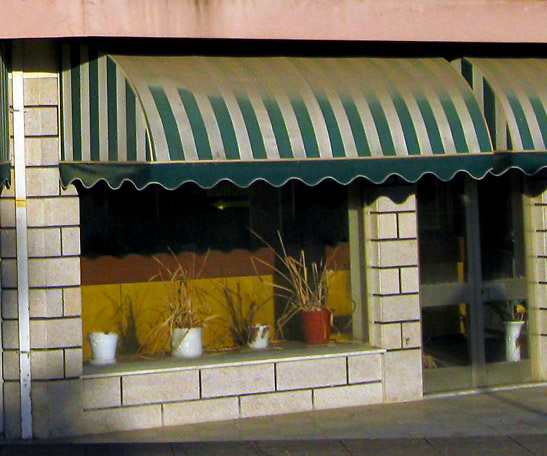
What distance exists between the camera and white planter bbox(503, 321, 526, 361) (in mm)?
10883

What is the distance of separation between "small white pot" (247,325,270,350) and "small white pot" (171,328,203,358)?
55 cm

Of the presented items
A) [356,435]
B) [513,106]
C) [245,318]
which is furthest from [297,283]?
[513,106]

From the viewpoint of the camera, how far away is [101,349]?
9352 mm

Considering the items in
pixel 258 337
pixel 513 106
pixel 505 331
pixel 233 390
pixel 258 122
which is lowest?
pixel 233 390

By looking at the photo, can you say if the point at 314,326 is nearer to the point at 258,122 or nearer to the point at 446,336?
the point at 446,336

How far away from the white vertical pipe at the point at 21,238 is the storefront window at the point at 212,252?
0.57 meters

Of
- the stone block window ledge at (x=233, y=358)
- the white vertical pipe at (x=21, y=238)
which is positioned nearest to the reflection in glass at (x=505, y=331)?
the stone block window ledge at (x=233, y=358)

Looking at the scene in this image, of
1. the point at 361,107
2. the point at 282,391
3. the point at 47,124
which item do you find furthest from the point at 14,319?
the point at 361,107

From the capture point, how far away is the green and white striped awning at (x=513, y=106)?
9.37 metres

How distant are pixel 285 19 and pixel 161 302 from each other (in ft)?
9.36

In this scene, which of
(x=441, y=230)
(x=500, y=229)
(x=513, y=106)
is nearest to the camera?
(x=513, y=106)

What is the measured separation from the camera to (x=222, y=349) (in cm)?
984

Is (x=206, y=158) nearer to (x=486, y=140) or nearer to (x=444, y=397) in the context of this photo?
(x=486, y=140)

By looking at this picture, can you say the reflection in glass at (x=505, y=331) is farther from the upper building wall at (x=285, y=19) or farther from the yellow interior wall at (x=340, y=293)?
the upper building wall at (x=285, y=19)
